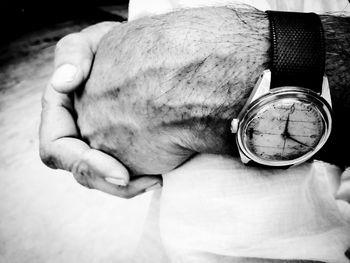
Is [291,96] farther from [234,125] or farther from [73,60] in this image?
[73,60]

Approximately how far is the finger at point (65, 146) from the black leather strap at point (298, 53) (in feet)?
1.59

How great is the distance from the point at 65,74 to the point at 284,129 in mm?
594

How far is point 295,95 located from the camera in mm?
450

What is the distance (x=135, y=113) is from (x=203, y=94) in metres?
0.18

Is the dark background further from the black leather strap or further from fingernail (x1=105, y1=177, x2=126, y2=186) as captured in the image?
the black leather strap

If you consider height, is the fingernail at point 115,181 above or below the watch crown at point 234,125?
below

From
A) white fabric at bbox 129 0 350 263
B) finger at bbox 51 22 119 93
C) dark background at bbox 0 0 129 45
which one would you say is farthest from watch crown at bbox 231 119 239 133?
dark background at bbox 0 0 129 45

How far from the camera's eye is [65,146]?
82cm

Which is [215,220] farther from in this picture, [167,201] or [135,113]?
[135,113]

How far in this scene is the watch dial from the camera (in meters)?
0.46

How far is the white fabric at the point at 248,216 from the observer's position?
64cm

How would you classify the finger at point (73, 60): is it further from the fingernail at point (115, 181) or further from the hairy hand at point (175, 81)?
the fingernail at point (115, 181)

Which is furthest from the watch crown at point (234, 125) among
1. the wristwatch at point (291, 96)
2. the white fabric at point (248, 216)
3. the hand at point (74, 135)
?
the hand at point (74, 135)

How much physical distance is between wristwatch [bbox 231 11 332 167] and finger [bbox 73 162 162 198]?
15.6 inches
